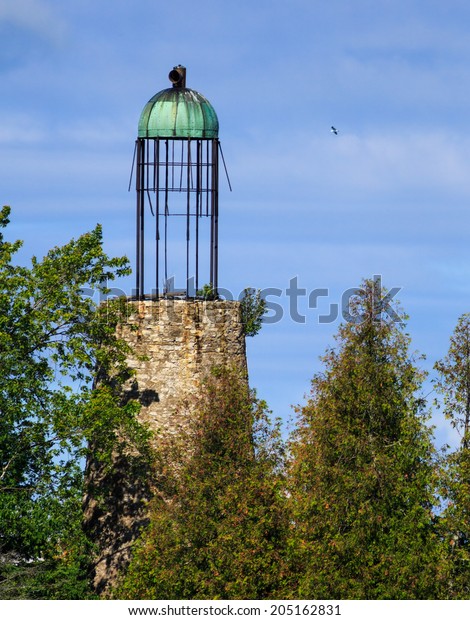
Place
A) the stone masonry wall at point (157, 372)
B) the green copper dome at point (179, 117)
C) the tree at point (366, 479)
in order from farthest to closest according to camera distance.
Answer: the green copper dome at point (179, 117) → the stone masonry wall at point (157, 372) → the tree at point (366, 479)

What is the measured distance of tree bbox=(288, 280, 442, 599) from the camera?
121 ft

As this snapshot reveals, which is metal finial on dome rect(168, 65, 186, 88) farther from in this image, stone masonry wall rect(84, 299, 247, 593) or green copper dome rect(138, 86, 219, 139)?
stone masonry wall rect(84, 299, 247, 593)

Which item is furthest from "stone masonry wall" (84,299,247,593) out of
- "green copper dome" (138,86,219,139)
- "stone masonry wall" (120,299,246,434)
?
"green copper dome" (138,86,219,139)

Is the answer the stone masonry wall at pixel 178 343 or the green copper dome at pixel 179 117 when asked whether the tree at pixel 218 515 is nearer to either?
the stone masonry wall at pixel 178 343

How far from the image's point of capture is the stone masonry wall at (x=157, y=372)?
140ft

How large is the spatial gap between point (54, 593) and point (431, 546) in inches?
370

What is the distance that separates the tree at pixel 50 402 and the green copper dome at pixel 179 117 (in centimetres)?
305

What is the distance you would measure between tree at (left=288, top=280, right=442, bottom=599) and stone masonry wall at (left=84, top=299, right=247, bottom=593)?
16.5 ft

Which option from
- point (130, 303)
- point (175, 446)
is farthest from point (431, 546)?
point (130, 303)

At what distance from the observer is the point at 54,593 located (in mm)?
40750

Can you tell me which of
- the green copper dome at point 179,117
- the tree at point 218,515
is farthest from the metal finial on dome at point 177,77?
the tree at point 218,515

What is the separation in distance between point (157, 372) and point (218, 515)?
5540mm

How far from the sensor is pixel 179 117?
4322 cm

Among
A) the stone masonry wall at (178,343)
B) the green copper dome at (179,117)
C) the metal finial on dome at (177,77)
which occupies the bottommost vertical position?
the stone masonry wall at (178,343)
